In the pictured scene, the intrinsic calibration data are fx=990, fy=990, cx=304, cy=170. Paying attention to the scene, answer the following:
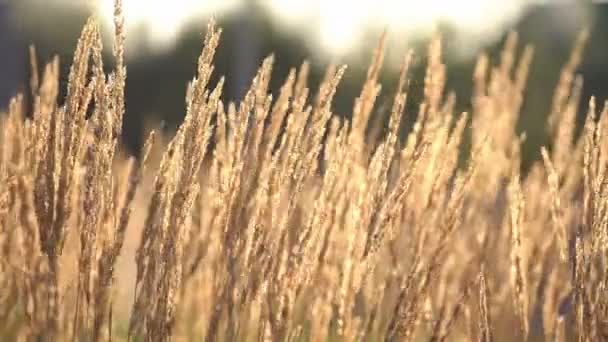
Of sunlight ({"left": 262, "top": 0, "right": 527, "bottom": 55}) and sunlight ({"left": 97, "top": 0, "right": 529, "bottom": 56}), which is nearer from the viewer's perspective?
sunlight ({"left": 97, "top": 0, "right": 529, "bottom": 56})

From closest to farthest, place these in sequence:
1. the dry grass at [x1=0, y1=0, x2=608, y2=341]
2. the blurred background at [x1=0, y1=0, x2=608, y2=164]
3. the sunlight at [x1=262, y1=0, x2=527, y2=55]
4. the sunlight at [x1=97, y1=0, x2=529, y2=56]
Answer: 1. the dry grass at [x1=0, y1=0, x2=608, y2=341]
2. the sunlight at [x1=97, y1=0, x2=529, y2=56]
3. the sunlight at [x1=262, y1=0, x2=527, y2=55]
4. the blurred background at [x1=0, y1=0, x2=608, y2=164]

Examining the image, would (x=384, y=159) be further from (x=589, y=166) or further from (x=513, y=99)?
(x=513, y=99)

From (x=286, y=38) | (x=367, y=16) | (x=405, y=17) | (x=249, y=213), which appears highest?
(x=286, y=38)

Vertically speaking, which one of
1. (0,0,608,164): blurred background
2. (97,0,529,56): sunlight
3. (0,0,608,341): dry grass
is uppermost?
(0,0,608,164): blurred background

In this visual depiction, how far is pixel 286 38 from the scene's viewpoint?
19.3 m

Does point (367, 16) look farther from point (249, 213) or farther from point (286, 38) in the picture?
point (286, 38)

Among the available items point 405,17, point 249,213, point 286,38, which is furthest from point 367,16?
point 286,38

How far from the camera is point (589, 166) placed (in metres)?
2.11

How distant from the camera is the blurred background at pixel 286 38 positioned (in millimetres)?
7449

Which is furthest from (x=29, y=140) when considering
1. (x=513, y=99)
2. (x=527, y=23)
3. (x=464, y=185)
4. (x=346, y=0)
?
(x=527, y=23)

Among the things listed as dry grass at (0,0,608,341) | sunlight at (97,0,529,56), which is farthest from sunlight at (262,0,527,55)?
dry grass at (0,0,608,341)

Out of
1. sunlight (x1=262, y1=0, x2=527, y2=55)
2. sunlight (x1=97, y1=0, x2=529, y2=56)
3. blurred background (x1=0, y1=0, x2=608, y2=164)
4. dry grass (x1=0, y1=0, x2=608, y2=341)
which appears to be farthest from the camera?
blurred background (x1=0, y1=0, x2=608, y2=164)

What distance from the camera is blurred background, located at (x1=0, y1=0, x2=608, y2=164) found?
745cm

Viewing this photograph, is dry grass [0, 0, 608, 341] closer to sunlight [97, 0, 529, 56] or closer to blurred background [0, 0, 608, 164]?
sunlight [97, 0, 529, 56]
